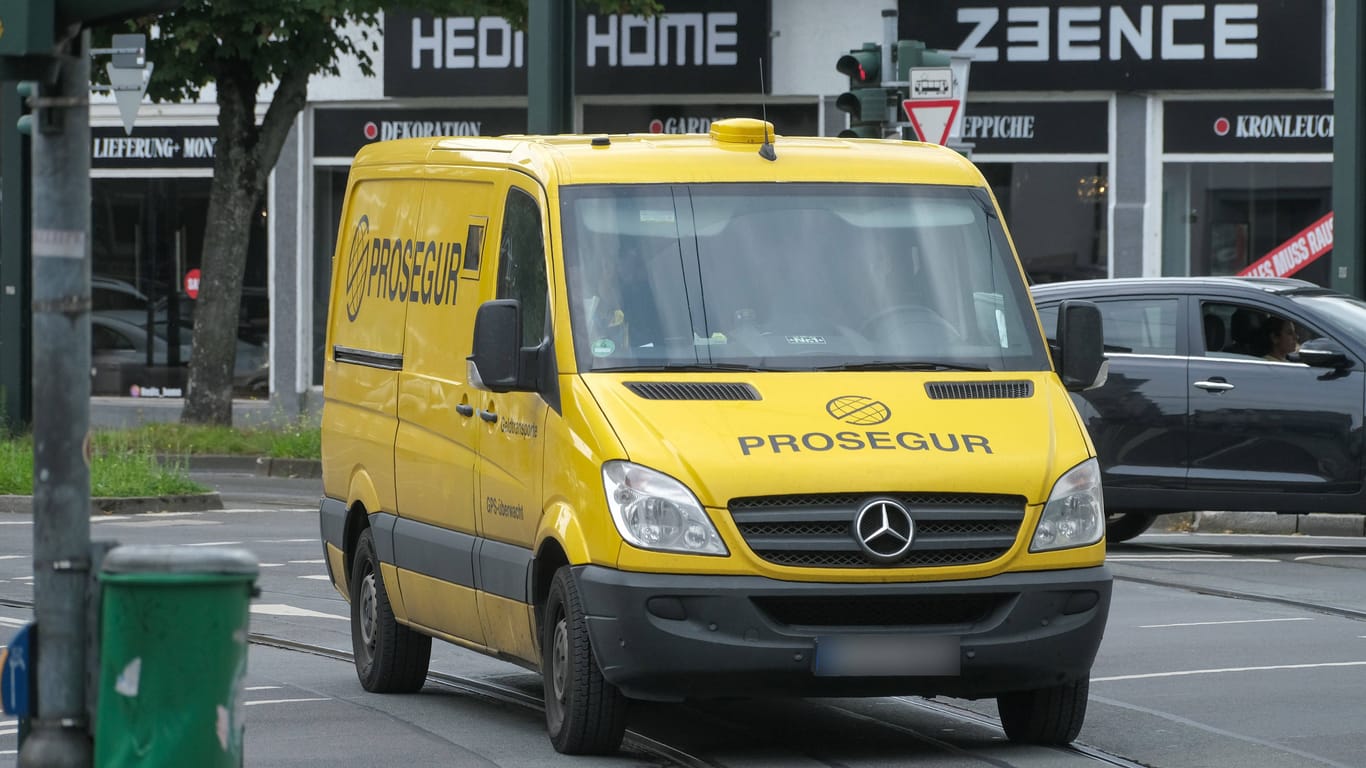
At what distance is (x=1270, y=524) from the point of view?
1688cm

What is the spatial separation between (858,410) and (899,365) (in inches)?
17.8

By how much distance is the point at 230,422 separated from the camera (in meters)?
24.5

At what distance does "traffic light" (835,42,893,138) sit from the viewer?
60.2 feet

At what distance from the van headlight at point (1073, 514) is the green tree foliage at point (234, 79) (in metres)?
15.7

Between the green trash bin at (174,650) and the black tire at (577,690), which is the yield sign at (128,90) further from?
the green trash bin at (174,650)

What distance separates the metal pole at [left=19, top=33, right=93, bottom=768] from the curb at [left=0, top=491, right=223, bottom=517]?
13.1m

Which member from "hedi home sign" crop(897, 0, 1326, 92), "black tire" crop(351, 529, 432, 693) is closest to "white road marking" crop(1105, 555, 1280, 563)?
"black tire" crop(351, 529, 432, 693)

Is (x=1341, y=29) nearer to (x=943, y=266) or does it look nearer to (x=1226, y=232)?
(x=1226, y=232)

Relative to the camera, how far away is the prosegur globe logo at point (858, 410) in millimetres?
7609

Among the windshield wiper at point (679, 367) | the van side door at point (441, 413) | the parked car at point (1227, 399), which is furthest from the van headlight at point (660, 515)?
the parked car at point (1227, 399)

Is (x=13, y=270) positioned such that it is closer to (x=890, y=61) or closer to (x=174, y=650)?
(x=890, y=61)

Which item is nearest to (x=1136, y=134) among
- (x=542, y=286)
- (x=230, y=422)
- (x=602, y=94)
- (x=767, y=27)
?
(x=767, y=27)

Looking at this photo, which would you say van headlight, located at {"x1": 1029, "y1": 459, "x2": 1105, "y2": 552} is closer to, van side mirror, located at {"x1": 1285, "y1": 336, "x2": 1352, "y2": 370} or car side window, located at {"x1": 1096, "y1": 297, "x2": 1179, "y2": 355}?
van side mirror, located at {"x1": 1285, "y1": 336, "x2": 1352, "y2": 370}

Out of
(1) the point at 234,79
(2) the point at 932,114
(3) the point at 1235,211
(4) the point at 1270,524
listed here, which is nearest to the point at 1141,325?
(4) the point at 1270,524
